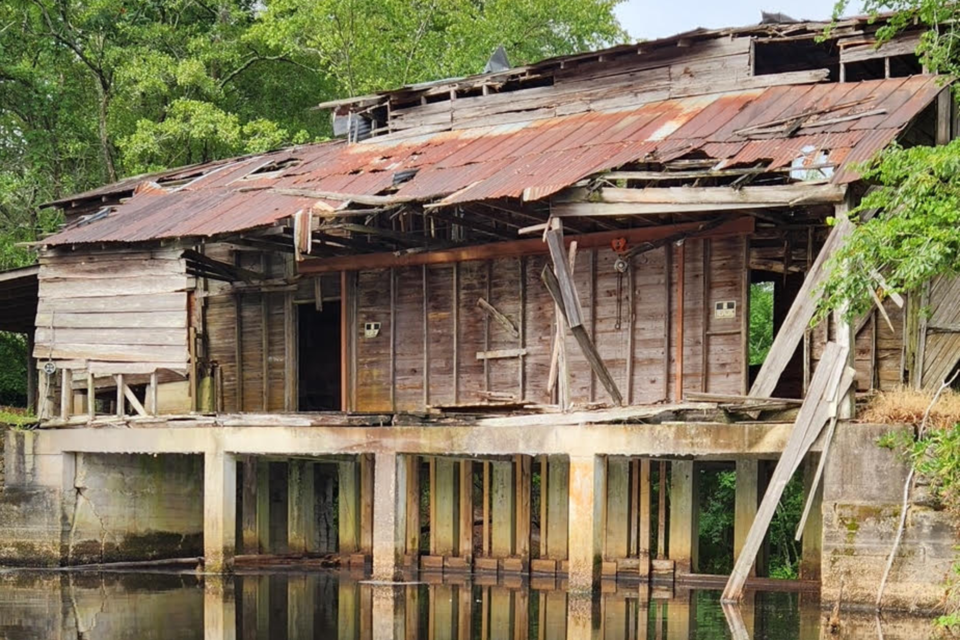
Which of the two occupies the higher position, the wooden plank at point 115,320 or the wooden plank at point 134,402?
the wooden plank at point 115,320

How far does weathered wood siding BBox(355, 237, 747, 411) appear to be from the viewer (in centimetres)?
2357

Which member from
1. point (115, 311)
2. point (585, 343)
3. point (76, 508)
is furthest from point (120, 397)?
point (585, 343)

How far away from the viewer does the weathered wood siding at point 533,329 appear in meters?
23.6

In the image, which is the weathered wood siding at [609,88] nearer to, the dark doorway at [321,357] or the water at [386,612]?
the dark doorway at [321,357]

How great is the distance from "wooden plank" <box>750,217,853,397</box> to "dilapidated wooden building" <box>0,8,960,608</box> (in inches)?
1.6

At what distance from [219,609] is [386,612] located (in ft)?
8.48

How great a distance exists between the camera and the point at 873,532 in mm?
19625

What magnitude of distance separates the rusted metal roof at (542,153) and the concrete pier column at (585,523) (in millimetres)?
3990

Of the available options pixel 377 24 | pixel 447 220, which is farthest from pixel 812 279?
pixel 377 24

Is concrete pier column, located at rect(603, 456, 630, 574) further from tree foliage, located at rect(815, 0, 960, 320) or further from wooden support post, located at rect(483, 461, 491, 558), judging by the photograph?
tree foliage, located at rect(815, 0, 960, 320)

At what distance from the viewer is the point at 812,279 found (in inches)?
814

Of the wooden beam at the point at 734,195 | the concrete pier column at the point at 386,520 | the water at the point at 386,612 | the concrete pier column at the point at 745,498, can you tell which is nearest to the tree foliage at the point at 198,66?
the concrete pier column at the point at 386,520

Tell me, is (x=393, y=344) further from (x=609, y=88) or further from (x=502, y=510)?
(x=609, y=88)

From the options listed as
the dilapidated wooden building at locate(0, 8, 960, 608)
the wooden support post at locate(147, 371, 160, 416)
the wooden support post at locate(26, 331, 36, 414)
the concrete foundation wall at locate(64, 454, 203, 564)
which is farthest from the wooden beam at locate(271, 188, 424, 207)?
the wooden support post at locate(26, 331, 36, 414)
